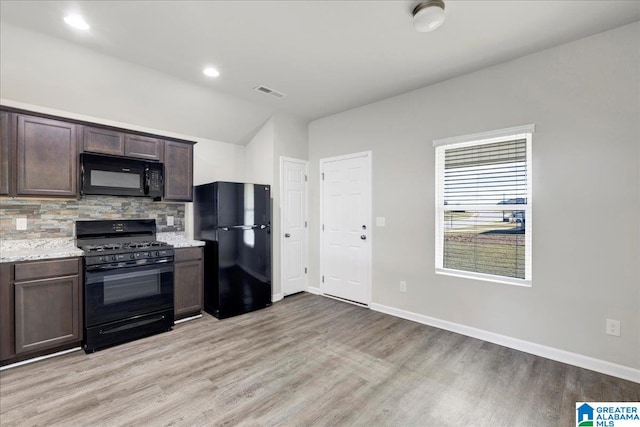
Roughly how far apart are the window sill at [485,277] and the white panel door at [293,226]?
211 centimetres

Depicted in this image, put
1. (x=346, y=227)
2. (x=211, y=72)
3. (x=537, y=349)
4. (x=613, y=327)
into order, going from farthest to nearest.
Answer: (x=346, y=227) < (x=211, y=72) < (x=537, y=349) < (x=613, y=327)

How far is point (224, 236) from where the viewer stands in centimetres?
360

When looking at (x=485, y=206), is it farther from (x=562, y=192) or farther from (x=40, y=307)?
(x=40, y=307)

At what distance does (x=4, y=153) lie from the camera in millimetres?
2584

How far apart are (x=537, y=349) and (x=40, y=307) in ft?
14.7

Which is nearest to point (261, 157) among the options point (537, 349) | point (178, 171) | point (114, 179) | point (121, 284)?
point (178, 171)

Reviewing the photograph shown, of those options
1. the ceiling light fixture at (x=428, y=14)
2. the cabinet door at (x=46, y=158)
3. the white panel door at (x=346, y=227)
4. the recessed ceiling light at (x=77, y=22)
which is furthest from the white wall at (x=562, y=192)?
the cabinet door at (x=46, y=158)

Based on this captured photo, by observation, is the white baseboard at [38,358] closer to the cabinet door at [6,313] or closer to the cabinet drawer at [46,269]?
the cabinet door at [6,313]

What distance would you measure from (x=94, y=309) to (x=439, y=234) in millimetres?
3600

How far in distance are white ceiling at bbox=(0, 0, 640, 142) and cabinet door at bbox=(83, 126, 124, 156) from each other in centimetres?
81

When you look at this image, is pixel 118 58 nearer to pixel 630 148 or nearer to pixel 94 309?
pixel 94 309

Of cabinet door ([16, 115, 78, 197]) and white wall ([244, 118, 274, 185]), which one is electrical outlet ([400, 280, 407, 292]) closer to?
white wall ([244, 118, 274, 185])

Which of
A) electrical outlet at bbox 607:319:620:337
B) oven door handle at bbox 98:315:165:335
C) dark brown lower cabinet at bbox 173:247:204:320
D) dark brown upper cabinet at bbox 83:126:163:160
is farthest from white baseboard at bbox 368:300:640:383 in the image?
dark brown upper cabinet at bbox 83:126:163:160

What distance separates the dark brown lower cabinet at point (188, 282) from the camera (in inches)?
135
